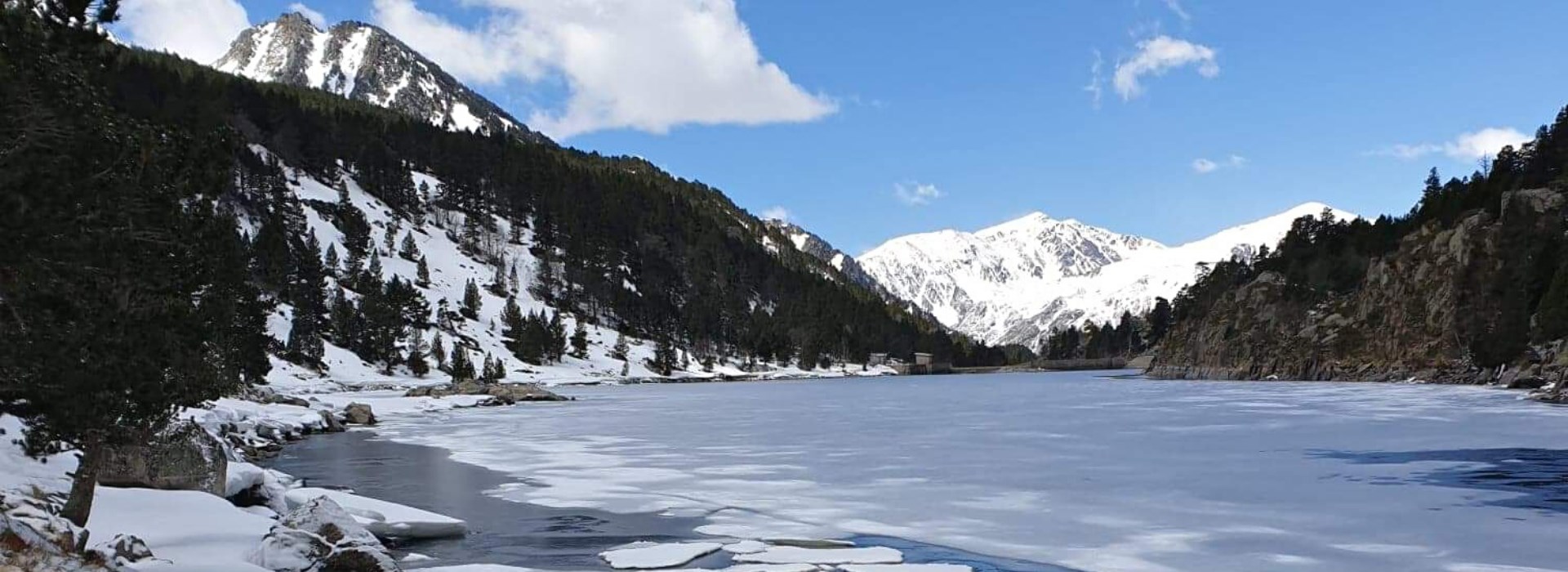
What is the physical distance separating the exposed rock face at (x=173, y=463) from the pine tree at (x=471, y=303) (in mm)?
161800

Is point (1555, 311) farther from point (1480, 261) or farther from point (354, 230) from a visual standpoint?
point (354, 230)

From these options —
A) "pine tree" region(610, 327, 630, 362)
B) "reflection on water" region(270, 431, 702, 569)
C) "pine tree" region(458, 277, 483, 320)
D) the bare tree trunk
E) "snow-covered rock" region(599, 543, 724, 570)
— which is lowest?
"snow-covered rock" region(599, 543, 724, 570)

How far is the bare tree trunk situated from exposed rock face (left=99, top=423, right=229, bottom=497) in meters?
3.87

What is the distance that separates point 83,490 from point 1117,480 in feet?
67.5

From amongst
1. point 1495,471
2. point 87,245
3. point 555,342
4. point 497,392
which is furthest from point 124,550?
point 555,342

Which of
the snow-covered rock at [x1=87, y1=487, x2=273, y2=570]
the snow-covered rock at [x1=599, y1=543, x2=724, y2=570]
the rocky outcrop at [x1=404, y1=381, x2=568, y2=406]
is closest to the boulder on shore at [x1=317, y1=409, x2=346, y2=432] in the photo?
the rocky outcrop at [x1=404, y1=381, x2=568, y2=406]

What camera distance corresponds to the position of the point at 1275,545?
15.0 meters

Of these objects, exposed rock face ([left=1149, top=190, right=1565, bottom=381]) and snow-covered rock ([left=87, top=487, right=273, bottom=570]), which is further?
exposed rock face ([left=1149, top=190, right=1565, bottom=381])

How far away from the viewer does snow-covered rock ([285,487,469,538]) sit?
674 inches

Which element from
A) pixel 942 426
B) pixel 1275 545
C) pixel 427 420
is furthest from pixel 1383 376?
pixel 1275 545

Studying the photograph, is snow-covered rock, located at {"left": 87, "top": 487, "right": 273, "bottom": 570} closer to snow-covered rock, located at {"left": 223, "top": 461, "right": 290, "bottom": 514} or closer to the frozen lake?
snow-covered rock, located at {"left": 223, "top": 461, "right": 290, "bottom": 514}

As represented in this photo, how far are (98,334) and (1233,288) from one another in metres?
157

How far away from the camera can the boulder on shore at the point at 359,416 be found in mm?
51062

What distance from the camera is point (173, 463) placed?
18.1 meters
